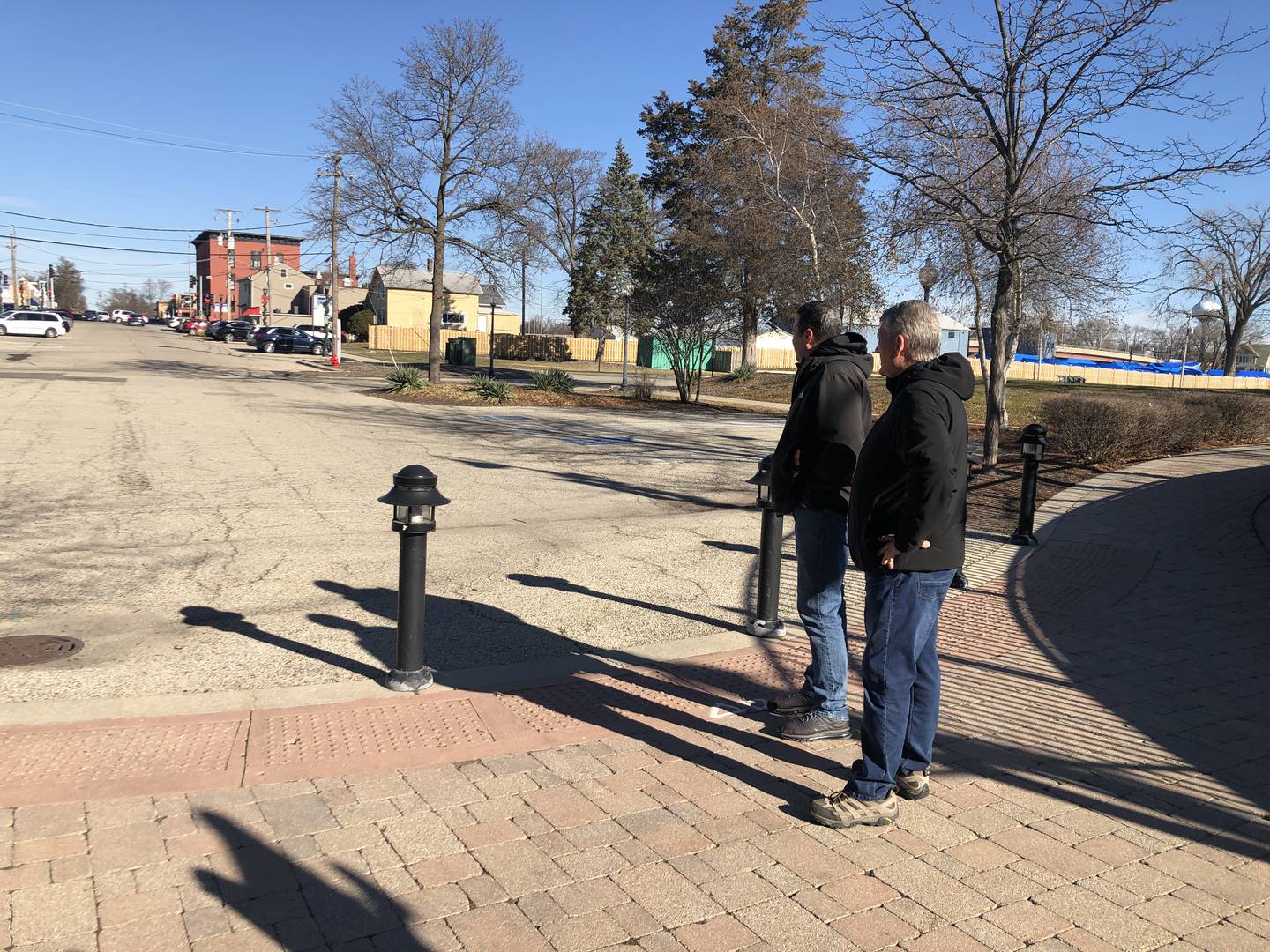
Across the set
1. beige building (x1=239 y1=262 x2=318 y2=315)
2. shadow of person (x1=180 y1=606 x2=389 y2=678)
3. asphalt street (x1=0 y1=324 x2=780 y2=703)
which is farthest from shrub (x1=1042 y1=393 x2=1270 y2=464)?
beige building (x1=239 y1=262 x2=318 y2=315)

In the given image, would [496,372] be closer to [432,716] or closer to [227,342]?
[227,342]

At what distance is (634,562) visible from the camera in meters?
7.84

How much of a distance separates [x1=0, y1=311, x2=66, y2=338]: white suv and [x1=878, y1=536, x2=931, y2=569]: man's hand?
204 feet

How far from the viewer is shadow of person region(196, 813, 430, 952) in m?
2.77

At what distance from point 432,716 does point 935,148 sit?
37.0 ft

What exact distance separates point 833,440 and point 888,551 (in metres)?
0.81

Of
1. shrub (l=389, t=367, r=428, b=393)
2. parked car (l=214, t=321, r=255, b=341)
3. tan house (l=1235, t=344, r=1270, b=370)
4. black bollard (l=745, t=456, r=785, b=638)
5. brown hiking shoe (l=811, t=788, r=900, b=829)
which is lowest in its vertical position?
brown hiking shoe (l=811, t=788, r=900, b=829)

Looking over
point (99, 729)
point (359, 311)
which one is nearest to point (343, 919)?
point (99, 729)

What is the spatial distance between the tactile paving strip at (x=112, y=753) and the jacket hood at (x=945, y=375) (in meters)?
3.20

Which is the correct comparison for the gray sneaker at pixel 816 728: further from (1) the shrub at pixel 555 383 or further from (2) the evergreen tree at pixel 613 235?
(2) the evergreen tree at pixel 613 235

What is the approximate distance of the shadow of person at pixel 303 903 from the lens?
2.77 meters

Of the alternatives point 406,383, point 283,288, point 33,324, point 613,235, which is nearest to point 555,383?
point 406,383

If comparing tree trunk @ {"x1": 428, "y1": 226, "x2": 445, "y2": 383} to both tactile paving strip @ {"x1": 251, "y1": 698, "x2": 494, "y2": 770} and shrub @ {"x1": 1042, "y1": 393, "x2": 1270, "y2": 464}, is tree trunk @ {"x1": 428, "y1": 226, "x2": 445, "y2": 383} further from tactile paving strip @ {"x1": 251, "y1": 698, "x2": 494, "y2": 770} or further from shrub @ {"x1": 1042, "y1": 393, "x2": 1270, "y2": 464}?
tactile paving strip @ {"x1": 251, "y1": 698, "x2": 494, "y2": 770}

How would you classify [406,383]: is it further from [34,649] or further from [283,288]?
[283,288]
